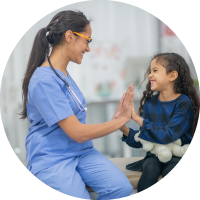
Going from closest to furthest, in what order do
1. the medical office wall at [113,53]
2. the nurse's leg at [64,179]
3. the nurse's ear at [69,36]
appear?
the nurse's leg at [64,179]
the nurse's ear at [69,36]
the medical office wall at [113,53]

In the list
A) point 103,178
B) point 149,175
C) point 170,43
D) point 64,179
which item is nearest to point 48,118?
point 64,179

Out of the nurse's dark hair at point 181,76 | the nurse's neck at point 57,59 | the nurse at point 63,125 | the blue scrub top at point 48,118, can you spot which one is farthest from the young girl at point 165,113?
the nurse's neck at point 57,59

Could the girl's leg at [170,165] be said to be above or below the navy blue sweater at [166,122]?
below

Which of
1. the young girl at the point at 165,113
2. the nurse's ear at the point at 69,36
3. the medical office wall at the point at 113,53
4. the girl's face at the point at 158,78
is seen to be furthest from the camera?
the medical office wall at the point at 113,53

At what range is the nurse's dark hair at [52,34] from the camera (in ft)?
4.04

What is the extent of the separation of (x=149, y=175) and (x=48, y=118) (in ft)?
2.13

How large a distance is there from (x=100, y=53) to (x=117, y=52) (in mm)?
253

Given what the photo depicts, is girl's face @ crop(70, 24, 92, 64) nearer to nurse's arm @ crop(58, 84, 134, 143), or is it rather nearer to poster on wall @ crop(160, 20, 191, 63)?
nurse's arm @ crop(58, 84, 134, 143)

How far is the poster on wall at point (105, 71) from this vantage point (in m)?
3.41

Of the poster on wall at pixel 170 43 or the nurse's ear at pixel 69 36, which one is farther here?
the poster on wall at pixel 170 43

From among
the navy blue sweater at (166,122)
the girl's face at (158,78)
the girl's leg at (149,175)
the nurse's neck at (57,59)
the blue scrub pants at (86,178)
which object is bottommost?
the girl's leg at (149,175)

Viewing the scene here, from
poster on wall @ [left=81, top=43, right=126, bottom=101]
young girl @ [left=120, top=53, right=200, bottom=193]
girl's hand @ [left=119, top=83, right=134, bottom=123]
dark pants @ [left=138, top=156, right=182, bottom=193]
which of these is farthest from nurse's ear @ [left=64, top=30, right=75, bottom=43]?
poster on wall @ [left=81, top=43, right=126, bottom=101]

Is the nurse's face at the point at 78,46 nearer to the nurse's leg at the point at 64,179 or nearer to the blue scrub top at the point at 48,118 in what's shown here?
the blue scrub top at the point at 48,118

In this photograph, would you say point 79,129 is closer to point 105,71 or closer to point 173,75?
point 173,75
